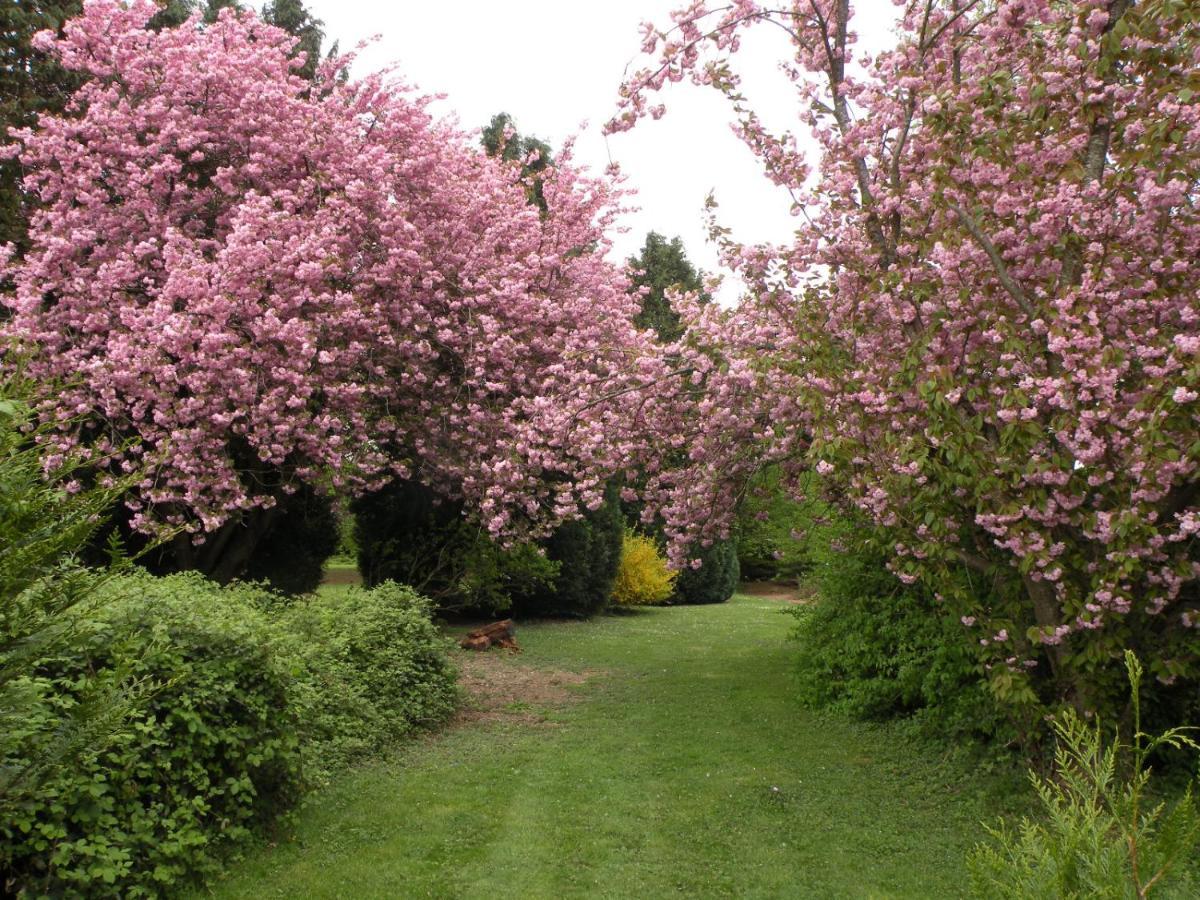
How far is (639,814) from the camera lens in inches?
250

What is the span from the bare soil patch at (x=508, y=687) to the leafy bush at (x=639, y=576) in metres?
6.52

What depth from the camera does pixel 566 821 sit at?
6.21 m

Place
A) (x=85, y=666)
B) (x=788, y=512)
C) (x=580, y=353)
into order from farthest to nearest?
(x=788, y=512), (x=580, y=353), (x=85, y=666)

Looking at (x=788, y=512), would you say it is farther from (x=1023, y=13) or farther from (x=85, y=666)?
(x=85, y=666)

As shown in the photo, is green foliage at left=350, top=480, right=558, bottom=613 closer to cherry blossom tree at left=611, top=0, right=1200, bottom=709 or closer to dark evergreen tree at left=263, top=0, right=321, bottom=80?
cherry blossom tree at left=611, top=0, right=1200, bottom=709

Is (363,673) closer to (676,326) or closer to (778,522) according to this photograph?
(778,522)

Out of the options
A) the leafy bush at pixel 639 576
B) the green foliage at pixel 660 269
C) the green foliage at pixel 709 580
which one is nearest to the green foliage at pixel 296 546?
the leafy bush at pixel 639 576

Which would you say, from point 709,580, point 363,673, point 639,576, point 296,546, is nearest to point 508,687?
point 363,673

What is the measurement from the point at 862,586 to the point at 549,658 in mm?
5465

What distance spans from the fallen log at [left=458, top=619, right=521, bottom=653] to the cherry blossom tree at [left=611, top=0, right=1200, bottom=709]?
7779 mm

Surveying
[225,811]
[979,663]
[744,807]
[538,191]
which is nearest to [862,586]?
[979,663]

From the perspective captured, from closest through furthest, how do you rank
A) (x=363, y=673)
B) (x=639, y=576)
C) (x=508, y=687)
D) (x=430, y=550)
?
(x=363, y=673)
(x=508, y=687)
(x=430, y=550)
(x=639, y=576)

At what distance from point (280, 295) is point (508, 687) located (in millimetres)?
5166

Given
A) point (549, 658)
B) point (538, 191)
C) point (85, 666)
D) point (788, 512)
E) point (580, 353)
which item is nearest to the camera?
point (85, 666)
